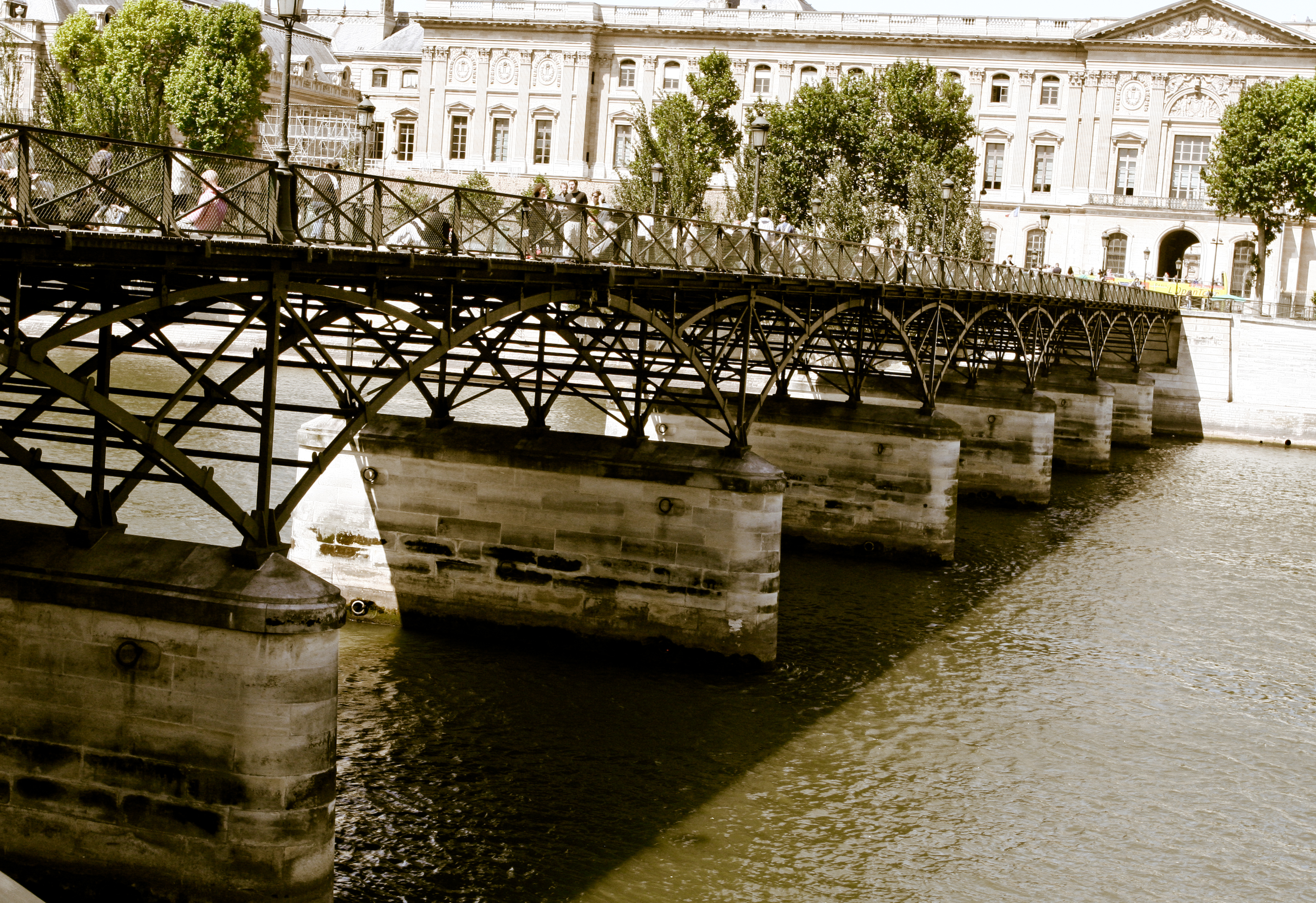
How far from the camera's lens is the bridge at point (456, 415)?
12.5 meters

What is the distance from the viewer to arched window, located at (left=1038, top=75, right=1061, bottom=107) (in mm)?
100938

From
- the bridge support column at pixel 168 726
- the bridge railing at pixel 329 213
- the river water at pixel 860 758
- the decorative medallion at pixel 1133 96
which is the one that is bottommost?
the river water at pixel 860 758

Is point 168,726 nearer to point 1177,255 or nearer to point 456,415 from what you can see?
point 456,415

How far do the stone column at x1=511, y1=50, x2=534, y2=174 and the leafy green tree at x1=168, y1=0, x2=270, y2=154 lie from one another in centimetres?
2463

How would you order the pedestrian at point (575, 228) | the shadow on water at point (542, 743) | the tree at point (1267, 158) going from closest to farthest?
the shadow on water at point (542, 743)
the pedestrian at point (575, 228)
the tree at point (1267, 158)

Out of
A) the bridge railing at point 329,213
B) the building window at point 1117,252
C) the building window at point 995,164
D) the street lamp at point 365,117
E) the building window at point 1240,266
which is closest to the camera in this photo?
the bridge railing at point 329,213

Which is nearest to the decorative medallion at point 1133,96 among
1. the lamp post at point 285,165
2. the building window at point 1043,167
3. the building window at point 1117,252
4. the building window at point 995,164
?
the building window at point 1043,167

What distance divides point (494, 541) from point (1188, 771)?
10.3 metres

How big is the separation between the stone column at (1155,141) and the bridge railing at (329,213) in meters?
78.4

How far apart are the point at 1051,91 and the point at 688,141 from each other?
28.8 metres

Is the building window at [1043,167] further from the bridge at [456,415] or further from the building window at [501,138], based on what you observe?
the bridge at [456,415]

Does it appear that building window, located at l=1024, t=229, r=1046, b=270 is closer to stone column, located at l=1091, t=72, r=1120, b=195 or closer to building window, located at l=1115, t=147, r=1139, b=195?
stone column, located at l=1091, t=72, r=1120, b=195

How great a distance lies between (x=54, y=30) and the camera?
9838cm

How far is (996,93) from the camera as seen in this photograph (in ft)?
334
